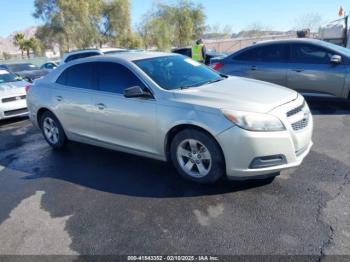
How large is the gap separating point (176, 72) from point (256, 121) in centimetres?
161

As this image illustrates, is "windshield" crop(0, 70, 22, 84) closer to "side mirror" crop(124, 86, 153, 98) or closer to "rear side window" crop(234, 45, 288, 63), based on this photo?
"rear side window" crop(234, 45, 288, 63)

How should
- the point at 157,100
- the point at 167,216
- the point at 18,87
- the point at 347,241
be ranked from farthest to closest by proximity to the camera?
the point at 18,87
the point at 157,100
the point at 167,216
the point at 347,241

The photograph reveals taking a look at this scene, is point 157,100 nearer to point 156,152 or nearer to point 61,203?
point 156,152

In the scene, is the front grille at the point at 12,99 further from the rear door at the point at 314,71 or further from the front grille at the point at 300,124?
the front grille at the point at 300,124

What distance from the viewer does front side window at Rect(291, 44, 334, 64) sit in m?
7.06

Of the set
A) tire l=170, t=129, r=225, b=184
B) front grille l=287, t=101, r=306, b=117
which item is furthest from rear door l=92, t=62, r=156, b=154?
front grille l=287, t=101, r=306, b=117

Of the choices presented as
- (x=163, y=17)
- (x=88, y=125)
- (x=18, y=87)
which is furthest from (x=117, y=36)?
(x=88, y=125)

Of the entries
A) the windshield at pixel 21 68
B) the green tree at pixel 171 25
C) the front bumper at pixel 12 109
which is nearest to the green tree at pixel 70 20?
the green tree at pixel 171 25

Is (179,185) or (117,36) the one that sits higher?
(117,36)

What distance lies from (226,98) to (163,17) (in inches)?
1597

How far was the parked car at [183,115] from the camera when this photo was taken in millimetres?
3506

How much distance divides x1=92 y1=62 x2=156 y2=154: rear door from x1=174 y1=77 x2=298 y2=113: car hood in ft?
1.75

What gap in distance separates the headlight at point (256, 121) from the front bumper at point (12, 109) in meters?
6.76

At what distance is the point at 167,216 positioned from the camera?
3.41m
